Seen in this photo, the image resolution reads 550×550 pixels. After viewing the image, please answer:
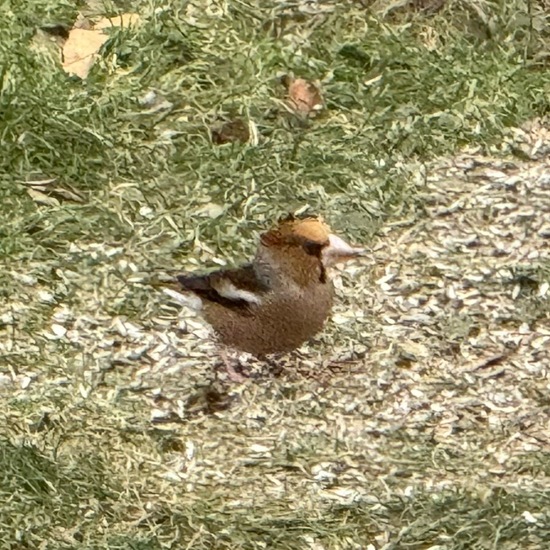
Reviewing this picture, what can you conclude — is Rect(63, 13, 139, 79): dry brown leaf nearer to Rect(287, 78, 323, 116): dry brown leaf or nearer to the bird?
Rect(287, 78, 323, 116): dry brown leaf

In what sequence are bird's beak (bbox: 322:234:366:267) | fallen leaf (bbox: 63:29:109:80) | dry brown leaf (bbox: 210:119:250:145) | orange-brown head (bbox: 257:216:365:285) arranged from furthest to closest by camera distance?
fallen leaf (bbox: 63:29:109:80)
dry brown leaf (bbox: 210:119:250:145)
bird's beak (bbox: 322:234:366:267)
orange-brown head (bbox: 257:216:365:285)

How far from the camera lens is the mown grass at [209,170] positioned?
2.66 m

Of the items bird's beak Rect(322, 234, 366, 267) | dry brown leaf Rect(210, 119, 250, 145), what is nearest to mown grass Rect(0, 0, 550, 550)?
dry brown leaf Rect(210, 119, 250, 145)

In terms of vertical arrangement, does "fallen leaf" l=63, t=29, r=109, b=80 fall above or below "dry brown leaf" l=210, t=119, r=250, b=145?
above

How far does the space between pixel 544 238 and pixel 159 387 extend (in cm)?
113

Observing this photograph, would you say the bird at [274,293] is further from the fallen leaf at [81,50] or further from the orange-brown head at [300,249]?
the fallen leaf at [81,50]

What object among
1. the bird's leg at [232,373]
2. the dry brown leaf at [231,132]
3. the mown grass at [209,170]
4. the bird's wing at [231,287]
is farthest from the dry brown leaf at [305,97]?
the bird's leg at [232,373]

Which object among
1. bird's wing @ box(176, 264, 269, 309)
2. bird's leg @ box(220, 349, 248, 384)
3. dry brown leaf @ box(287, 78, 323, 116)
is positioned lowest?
bird's leg @ box(220, 349, 248, 384)

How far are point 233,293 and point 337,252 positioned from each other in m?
0.30

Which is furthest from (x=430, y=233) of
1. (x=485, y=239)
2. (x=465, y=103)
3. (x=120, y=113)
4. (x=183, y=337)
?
(x=120, y=113)

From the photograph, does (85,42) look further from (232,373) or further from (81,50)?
(232,373)

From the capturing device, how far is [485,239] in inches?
126

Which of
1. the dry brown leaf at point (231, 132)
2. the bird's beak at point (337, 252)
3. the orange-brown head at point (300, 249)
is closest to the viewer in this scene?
the orange-brown head at point (300, 249)

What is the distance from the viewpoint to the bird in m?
2.83
